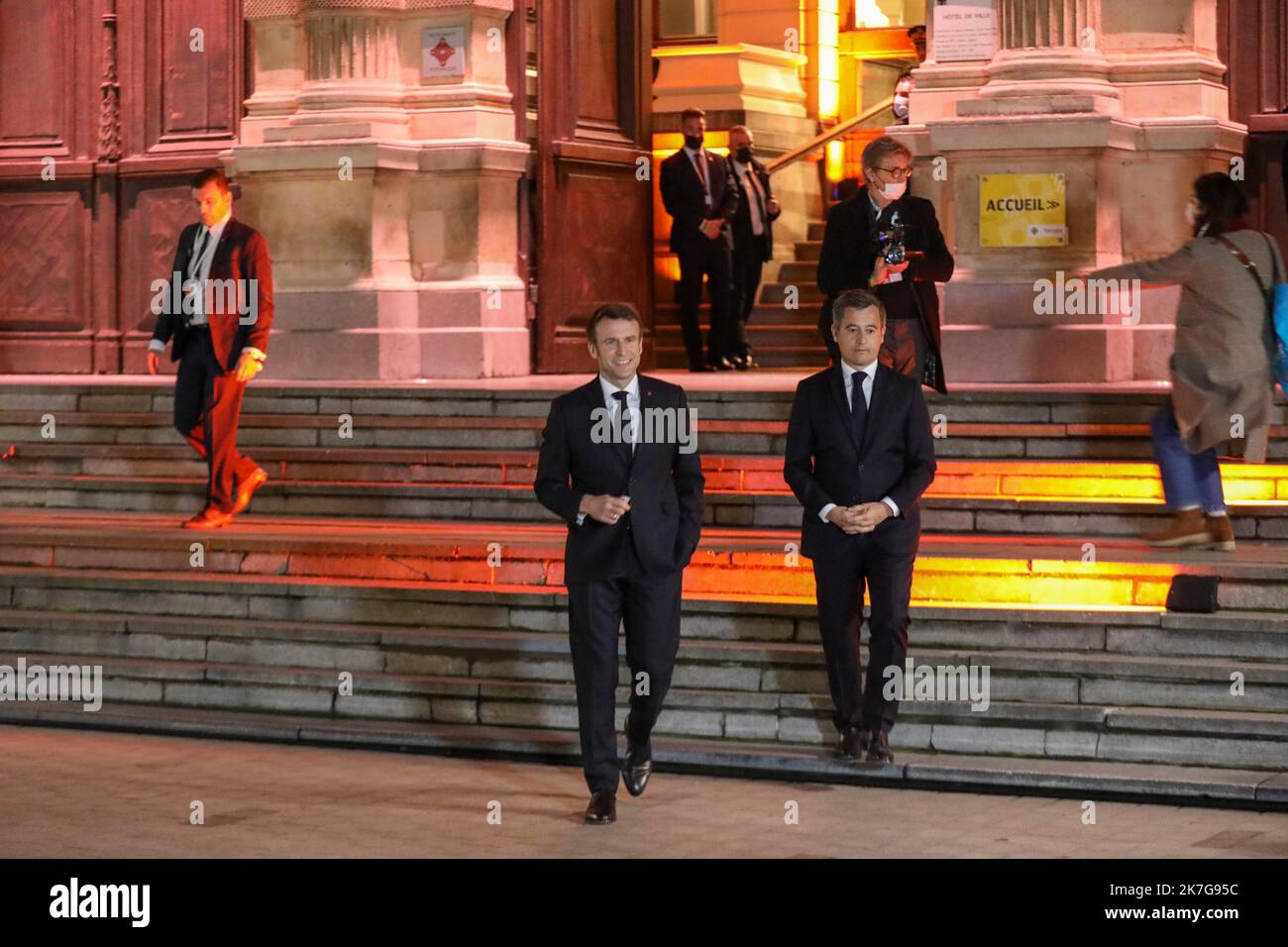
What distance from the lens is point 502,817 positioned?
847 centimetres

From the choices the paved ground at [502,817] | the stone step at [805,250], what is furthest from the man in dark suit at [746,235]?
the paved ground at [502,817]

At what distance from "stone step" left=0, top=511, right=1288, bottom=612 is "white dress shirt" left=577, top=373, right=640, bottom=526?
227 centimetres

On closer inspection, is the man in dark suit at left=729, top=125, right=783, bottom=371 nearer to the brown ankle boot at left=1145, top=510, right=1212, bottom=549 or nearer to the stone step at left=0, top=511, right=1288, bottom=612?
the stone step at left=0, top=511, right=1288, bottom=612

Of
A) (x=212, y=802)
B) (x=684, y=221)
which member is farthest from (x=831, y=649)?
(x=684, y=221)

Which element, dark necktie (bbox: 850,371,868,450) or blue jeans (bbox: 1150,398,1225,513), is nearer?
dark necktie (bbox: 850,371,868,450)

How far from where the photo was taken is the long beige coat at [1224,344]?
10727 millimetres

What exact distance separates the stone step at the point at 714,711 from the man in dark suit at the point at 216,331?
1770mm

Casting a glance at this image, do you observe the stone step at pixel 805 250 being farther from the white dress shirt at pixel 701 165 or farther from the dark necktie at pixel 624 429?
the dark necktie at pixel 624 429

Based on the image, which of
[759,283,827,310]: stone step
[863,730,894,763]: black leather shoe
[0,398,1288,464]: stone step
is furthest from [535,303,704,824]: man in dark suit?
[759,283,827,310]: stone step

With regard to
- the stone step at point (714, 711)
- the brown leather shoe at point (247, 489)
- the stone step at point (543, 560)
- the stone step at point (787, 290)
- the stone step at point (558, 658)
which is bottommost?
the stone step at point (714, 711)

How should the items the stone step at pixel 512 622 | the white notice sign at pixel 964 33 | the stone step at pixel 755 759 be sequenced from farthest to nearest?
the white notice sign at pixel 964 33 < the stone step at pixel 512 622 < the stone step at pixel 755 759

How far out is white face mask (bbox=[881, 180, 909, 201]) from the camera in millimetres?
10927

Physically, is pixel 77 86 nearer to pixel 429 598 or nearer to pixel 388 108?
pixel 388 108

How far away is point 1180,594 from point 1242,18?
7008 mm
